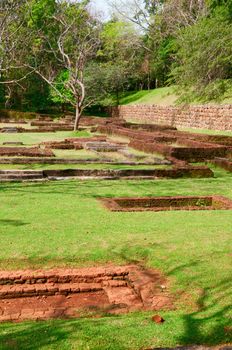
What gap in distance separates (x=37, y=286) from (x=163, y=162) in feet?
33.1

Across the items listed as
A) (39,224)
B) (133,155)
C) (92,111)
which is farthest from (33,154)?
(92,111)

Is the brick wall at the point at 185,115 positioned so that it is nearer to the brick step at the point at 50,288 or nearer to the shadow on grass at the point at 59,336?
the brick step at the point at 50,288

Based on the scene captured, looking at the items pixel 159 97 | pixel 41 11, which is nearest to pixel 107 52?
pixel 41 11

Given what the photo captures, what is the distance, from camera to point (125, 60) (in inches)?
1953

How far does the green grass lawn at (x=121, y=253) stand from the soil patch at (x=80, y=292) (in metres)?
0.21

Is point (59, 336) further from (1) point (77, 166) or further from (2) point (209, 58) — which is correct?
(2) point (209, 58)

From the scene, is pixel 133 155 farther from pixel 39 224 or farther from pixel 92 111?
pixel 92 111

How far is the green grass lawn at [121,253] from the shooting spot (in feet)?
12.5

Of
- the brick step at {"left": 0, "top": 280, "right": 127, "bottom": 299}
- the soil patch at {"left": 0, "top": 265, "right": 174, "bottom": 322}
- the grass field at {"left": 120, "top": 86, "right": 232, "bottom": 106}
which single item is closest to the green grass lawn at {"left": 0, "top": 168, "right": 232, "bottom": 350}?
the soil patch at {"left": 0, "top": 265, "right": 174, "bottom": 322}

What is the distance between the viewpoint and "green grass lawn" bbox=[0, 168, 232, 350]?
3803 millimetres

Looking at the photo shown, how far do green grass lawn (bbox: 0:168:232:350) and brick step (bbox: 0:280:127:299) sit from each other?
0.38 m

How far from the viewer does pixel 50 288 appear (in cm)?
522

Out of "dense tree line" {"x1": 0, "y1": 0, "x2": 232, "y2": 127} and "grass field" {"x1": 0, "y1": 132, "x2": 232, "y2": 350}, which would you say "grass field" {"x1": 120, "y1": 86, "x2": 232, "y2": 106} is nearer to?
"dense tree line" {"x1": 0, "y1": 0, "x2": 232, "y2": 127}

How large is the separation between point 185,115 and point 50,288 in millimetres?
A: 27355
